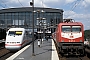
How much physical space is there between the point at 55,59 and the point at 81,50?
4.19 m

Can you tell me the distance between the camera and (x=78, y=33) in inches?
754

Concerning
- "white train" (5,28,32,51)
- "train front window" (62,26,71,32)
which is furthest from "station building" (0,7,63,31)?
"train front window" (62,26,71,32)

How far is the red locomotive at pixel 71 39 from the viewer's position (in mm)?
18859

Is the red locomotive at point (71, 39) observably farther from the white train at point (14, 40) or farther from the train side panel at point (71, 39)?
the white train at point (14, 40)

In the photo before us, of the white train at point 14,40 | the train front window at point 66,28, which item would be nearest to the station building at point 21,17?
the white train at point 14,40

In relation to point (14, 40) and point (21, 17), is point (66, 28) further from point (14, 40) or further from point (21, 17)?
point (21, 17)

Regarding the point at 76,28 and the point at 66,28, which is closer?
the point at 76,28

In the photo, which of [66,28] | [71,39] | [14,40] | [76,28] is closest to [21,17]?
[14,40]

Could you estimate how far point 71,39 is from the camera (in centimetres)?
1900

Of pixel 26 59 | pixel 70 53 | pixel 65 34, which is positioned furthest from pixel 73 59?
pixel 26 59

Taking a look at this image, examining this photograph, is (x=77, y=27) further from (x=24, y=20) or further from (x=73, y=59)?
(x=24, y=20)

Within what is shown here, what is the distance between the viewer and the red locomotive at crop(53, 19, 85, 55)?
1886 cm

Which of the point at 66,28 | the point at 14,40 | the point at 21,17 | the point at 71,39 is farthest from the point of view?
the point at 21,17

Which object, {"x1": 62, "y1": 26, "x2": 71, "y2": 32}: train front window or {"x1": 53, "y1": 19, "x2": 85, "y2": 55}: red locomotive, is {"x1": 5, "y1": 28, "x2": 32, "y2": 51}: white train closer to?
{"x1": 53, "y1": 19, "x2": 85, "y2": 55}: red locomotive
